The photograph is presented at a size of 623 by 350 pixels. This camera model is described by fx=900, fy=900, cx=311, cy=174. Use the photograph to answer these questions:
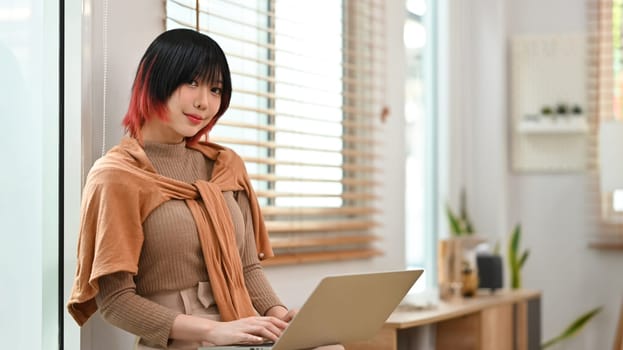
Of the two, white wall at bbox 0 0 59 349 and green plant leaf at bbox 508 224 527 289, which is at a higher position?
white wall at bbox 0 0 59 349

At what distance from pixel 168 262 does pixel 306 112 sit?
50.7 inches

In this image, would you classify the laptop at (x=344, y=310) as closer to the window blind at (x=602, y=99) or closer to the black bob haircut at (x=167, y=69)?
the black bob haircut at (x=167, y=69)

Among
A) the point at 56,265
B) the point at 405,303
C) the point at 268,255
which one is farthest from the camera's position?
the point at 405,303

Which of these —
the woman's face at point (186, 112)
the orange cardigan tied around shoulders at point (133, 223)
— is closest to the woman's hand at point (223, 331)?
the orange cardigan tied around shoulders at point (133, 223)

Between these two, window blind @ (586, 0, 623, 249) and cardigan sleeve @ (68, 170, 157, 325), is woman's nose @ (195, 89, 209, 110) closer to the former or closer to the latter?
cardigan sleeve @ (68, 170, 157, 325)

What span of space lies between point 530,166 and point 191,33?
10.4 feet

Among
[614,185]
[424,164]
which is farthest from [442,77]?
[614,185]

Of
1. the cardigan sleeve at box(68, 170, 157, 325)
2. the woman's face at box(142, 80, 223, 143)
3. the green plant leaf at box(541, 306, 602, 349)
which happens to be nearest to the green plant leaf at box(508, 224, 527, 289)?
the green plant leaf at box(541, 306, 602, 349)

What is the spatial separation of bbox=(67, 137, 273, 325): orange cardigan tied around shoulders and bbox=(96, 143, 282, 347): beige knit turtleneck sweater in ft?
0.09

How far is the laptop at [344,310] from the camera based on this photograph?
169cm

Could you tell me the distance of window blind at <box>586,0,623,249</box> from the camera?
4648mm

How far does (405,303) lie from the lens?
10.7 feet

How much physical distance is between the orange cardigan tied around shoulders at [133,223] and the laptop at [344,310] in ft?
0.74

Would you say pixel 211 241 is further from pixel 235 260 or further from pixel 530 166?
pixel 530 166
